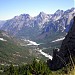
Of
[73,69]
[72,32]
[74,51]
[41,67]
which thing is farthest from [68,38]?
[73,69]

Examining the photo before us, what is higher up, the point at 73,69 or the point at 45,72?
the point at 45,72

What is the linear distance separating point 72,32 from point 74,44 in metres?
14.4

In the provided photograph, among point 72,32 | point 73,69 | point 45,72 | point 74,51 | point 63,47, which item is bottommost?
point 73,69

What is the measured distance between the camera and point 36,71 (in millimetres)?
114500

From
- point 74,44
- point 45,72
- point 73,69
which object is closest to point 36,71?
point 45,72

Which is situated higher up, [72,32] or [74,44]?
[72,32]

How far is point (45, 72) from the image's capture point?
11312cm

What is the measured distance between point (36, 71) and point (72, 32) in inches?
2350

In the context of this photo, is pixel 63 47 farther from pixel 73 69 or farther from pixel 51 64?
pixel 73 69

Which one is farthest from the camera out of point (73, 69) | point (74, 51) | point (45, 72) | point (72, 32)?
point (72, 32)

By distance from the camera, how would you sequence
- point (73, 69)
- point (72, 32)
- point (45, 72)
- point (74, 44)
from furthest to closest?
point (72, 32) < point (74, 44) < point (45, 72) < point (73, 69)

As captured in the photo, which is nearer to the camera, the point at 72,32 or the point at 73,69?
the point at 73,69

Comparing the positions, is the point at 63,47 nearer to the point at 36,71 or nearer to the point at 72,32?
the point at 72,32

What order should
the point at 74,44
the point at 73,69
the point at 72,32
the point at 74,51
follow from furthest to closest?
the point at 72,32, the point at 74,44, the point at 74,51, the point at 73,69
